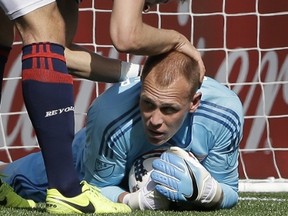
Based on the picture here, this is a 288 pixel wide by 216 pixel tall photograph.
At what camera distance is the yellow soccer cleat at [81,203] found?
2.81m

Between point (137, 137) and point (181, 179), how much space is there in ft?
1.00

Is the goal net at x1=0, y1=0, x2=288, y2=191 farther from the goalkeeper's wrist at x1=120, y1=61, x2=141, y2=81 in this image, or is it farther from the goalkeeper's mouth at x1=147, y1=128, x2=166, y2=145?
the goalkeeper's mouth at x1=147, y1=128, x2=166, y2=145

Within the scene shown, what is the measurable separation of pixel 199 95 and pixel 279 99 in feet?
6.14

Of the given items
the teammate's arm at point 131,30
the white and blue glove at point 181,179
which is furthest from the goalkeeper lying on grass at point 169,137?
the teammate's arm at point 131,30

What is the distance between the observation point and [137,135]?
3266 mm

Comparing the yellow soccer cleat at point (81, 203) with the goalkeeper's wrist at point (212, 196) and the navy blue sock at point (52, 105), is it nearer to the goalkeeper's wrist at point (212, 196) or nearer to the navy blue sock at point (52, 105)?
the navy blue sock at point (52, 105)

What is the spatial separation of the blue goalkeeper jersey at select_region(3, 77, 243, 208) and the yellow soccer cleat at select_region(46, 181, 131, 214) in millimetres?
349

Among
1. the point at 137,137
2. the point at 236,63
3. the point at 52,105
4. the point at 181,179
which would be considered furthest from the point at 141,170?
the point at 236,63

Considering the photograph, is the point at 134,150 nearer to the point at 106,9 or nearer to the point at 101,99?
the point at 101,99

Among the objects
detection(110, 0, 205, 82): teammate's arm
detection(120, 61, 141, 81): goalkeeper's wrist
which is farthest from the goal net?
detection(110, 0, 205, 82): teammate's arm

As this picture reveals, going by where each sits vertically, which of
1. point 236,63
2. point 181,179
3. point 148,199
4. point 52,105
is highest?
point 52,105

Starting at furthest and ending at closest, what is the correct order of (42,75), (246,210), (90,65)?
(90,65) → (246,210) → (42,75)

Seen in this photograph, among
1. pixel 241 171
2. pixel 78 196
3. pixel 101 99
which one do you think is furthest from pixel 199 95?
pixel 241 171

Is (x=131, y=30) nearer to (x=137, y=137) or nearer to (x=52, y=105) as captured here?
(x=52, y=105)
